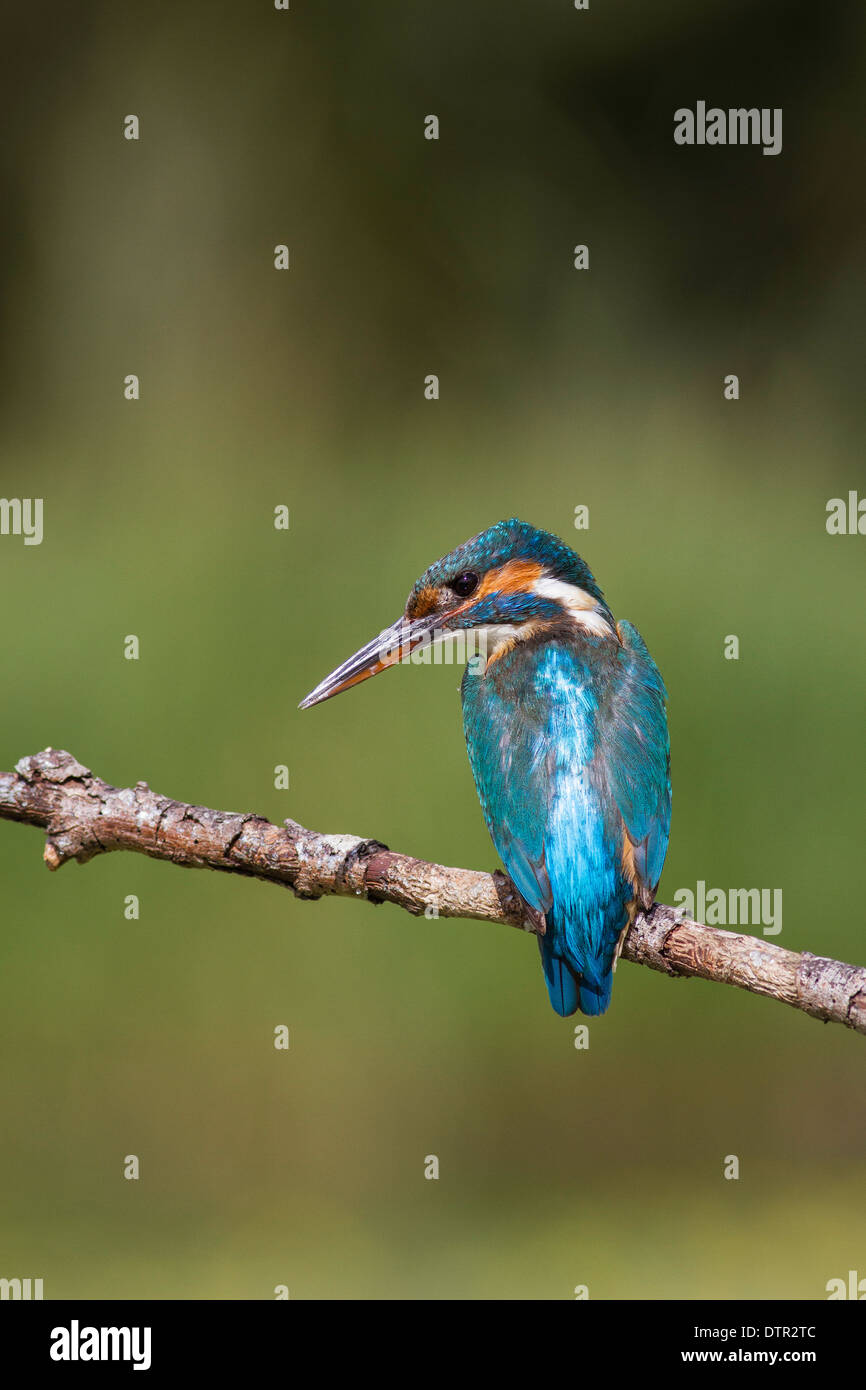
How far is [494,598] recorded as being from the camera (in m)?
1.99

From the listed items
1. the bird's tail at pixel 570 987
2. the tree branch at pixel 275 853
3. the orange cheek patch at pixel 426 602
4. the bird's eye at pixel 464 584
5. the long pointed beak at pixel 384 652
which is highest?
the bird's eye at pixel 464 584

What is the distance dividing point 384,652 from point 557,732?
335 millimetres

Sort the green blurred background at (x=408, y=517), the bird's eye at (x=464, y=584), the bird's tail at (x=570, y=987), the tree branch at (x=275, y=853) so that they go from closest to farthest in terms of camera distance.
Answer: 1. the tree branch at (x=275, y=853)
2. the bird's tail at (x=570, y=987)
3. the bird's eye at (x=464, y=584)
4. the green blurred background at (x=408, y=517)

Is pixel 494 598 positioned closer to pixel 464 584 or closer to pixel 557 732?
pixel 464 584

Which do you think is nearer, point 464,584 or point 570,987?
point 570,987

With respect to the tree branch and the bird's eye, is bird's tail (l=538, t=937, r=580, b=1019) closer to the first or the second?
the tree branch

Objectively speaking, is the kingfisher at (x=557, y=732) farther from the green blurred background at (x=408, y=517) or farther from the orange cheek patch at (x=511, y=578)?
the green blurred background at (x=408, y=517)

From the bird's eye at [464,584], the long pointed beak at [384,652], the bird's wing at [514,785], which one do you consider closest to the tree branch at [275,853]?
the bird's wing at [514,785]

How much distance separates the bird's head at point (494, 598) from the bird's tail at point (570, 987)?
1.63 feet

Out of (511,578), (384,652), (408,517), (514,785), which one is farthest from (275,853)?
(408,517)

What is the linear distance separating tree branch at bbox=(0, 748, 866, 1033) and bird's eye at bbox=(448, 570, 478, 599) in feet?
1.53

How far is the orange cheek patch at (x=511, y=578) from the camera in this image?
199 centimetres

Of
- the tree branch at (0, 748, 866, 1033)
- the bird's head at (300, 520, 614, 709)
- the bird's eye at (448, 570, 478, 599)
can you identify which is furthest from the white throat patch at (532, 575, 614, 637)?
the tree branch at (0, 748, 866, 1033)

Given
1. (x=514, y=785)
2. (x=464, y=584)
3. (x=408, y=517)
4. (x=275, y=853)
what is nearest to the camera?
(x=275, y=853)
